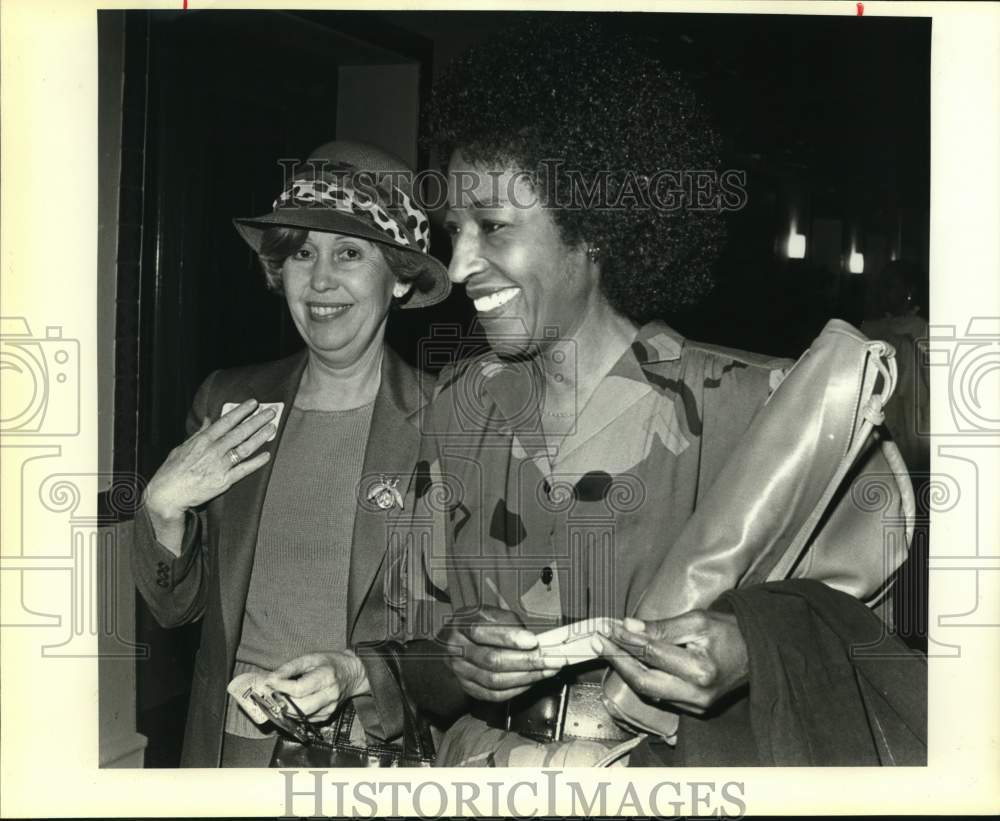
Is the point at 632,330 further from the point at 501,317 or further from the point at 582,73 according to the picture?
the point at 582,73

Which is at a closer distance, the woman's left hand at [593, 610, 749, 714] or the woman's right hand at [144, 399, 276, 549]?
the woman's left hand at [593, 610, 749, 714]

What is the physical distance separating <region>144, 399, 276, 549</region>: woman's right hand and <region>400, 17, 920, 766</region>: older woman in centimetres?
35

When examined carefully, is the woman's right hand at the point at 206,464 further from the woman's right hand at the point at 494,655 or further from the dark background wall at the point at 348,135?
the woman's right hand at the point at 494,655

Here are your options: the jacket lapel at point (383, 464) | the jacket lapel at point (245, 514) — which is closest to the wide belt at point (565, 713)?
the jacket lapel at point (383, 464)

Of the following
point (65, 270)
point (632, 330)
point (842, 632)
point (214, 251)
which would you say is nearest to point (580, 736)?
point (842, 632)

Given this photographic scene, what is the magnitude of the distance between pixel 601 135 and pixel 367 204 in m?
0.44

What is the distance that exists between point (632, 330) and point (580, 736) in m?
0.74

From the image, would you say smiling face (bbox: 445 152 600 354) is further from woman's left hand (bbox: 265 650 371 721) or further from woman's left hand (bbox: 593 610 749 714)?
woman's left hand (bbox: 265 650 371 721)

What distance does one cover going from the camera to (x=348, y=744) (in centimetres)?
206

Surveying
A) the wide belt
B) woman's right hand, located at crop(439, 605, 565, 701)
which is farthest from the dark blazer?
the wide belt

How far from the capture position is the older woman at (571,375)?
6.47 feet

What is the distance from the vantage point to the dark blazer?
6.64 feet

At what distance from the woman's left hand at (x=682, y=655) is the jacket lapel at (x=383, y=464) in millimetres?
459

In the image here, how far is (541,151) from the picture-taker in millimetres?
1969
